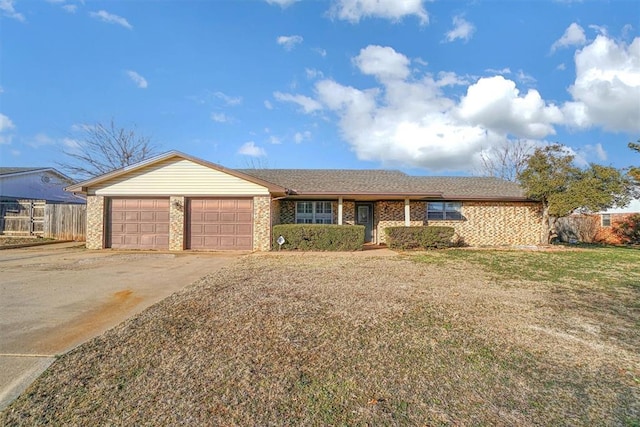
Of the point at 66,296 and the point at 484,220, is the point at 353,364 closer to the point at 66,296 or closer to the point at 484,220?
the point at 66,296

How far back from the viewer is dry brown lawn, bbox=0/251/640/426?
2.31 metres

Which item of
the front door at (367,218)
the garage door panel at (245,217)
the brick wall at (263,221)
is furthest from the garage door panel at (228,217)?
the front door at (367,218)

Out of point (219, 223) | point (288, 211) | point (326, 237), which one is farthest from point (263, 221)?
point (326, 237)

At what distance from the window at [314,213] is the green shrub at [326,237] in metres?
2.43

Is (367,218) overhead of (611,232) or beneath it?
overhead

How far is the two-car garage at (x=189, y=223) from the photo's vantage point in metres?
12.8

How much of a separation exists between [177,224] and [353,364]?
11.4 meters

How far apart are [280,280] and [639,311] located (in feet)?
20.3

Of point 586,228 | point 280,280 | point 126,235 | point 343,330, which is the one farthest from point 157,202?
point 586,228

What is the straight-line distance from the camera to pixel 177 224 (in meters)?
12.7

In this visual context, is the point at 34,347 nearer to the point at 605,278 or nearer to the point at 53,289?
the point at 53,289

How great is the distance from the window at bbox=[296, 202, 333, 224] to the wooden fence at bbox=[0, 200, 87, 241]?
1099 centimetres

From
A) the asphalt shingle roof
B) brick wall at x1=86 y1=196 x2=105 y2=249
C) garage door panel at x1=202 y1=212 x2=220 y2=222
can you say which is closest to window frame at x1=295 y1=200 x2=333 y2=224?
the asphalt shingle roof

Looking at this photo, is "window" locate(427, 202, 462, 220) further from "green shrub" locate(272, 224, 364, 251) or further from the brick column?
the brick column
